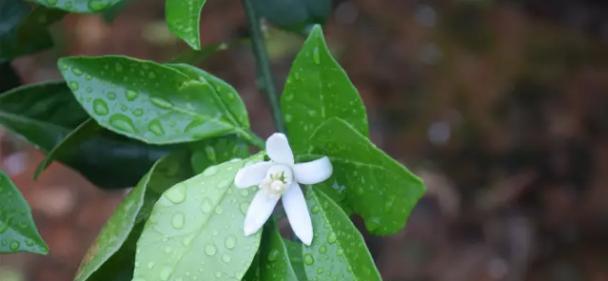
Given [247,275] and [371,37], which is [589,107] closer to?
[371,37]

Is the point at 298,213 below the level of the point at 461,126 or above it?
above

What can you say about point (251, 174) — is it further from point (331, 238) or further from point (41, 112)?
point (41, 112)

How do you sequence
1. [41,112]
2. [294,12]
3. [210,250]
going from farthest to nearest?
[294,12], [41,112], [210,250]

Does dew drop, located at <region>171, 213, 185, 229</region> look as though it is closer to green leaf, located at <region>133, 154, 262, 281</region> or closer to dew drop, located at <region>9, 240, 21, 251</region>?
green leaf, located at <region>133, 154, 262, 281</region>

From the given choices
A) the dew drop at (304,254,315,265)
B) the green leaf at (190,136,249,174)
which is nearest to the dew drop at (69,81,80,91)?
the green leaf at (190,136,249,174)

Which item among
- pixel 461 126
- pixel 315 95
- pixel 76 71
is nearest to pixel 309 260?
pixel 315 95
